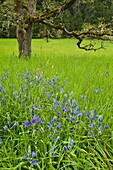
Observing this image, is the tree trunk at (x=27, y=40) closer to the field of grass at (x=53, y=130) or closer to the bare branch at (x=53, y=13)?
the bare branch at (x=53, y=13)

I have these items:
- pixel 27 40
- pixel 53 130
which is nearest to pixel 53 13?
pixel 27 40

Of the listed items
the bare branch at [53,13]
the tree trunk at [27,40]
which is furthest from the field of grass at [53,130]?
the tree trunk at [27,40]

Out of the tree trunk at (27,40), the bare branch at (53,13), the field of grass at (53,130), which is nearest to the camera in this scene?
the field of grass at (53,130)

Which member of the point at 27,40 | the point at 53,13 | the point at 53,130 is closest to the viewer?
the point at 53,130

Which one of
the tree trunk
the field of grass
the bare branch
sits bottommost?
the field of grass

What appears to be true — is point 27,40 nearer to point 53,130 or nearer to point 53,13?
point 53,13

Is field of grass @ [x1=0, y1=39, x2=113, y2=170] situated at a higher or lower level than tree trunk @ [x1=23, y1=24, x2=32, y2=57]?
lower

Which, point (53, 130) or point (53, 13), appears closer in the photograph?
point (53, 130)

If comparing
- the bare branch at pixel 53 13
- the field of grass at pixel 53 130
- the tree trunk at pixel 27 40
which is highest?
the bare branch at pixel 53 13

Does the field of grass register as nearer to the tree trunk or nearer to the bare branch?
the bare branch

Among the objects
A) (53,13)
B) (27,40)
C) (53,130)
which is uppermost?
(53,13)

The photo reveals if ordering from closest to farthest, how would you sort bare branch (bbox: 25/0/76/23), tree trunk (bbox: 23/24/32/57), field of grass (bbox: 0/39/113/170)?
field of grass (bbox: 0/39/113/170) < bare branch (bbox: 25/0/76/23) < tree trunk (bbox: 23/24/32/57)

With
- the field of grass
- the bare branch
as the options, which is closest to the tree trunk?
the bare branch

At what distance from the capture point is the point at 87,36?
25.3 feet
